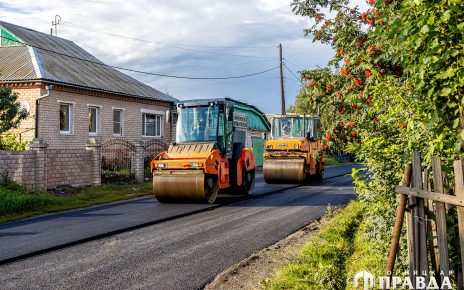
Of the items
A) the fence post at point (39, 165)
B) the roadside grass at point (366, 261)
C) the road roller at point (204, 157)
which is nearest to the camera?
the roadside grass at point (366, 261)

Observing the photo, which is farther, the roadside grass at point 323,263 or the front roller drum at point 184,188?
the front roller drum at point 184,188

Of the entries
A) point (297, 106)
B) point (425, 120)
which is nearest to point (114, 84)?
point (425, 120)

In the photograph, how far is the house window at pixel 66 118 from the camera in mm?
21766

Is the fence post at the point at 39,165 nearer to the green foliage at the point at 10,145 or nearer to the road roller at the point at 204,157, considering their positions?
the green foliage at the point at 10,145

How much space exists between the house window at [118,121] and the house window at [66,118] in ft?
11.3

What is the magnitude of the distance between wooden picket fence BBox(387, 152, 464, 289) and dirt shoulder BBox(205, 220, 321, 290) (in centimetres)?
203

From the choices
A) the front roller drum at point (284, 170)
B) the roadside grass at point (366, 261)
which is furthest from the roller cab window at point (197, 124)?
the roadside grass at point (366, 261)

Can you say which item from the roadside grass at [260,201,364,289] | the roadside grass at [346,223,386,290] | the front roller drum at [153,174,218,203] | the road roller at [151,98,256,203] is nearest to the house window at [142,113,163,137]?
the road roller at [151,98,256,203]

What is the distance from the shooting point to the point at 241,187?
15625mm

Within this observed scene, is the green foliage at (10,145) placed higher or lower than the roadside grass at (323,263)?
higher

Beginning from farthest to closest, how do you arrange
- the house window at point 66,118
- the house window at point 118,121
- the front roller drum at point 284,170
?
1. the house window at point 118,121
2. the house window at point 66,118
3. the front roller drum at point 284,170

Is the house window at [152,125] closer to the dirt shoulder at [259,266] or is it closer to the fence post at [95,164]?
the fence post at [95,164]

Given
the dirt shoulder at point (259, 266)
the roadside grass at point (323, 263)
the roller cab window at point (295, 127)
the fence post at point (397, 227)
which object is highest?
the roller cab window at point (295, 127)

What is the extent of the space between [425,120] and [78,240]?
6170mm
